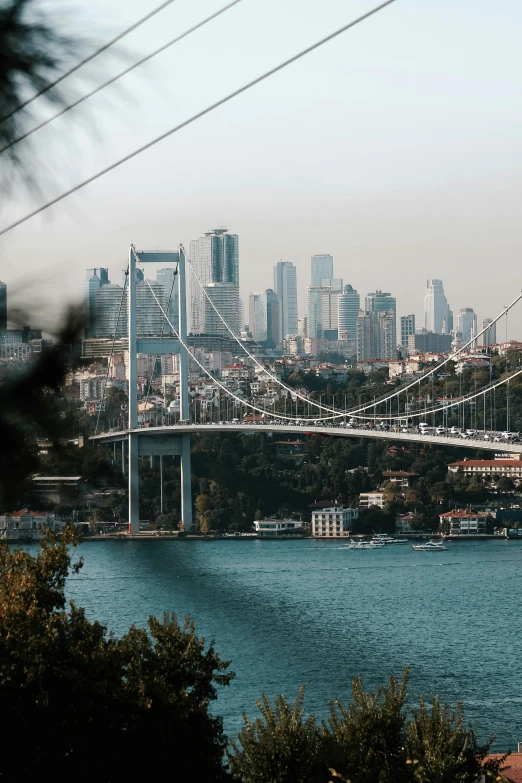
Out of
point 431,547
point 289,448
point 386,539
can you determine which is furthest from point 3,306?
point 289,448

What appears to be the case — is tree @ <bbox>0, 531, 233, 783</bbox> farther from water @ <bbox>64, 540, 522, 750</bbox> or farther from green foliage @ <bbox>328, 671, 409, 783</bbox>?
water @ <bbox>64, 540, 522, 750</bbox>

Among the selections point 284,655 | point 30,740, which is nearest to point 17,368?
point 30,740

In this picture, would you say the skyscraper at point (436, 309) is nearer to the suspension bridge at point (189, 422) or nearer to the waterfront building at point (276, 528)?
the suspension bridge at point (189, 422)

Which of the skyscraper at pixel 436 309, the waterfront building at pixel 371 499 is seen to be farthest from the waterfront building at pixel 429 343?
the waterfront building at pixel 371 499

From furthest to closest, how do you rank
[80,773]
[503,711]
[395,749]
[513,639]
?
1. [513,639]
2. [503,711]
3. [395,749]
4. [80,773]

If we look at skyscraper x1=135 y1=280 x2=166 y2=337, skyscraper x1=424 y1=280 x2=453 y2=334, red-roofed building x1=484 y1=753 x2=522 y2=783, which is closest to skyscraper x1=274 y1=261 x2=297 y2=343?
skyscraper x1=424 y1=280 x2=453 y2=334

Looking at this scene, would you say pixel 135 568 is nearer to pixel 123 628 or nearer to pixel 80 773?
pixel 123 628
